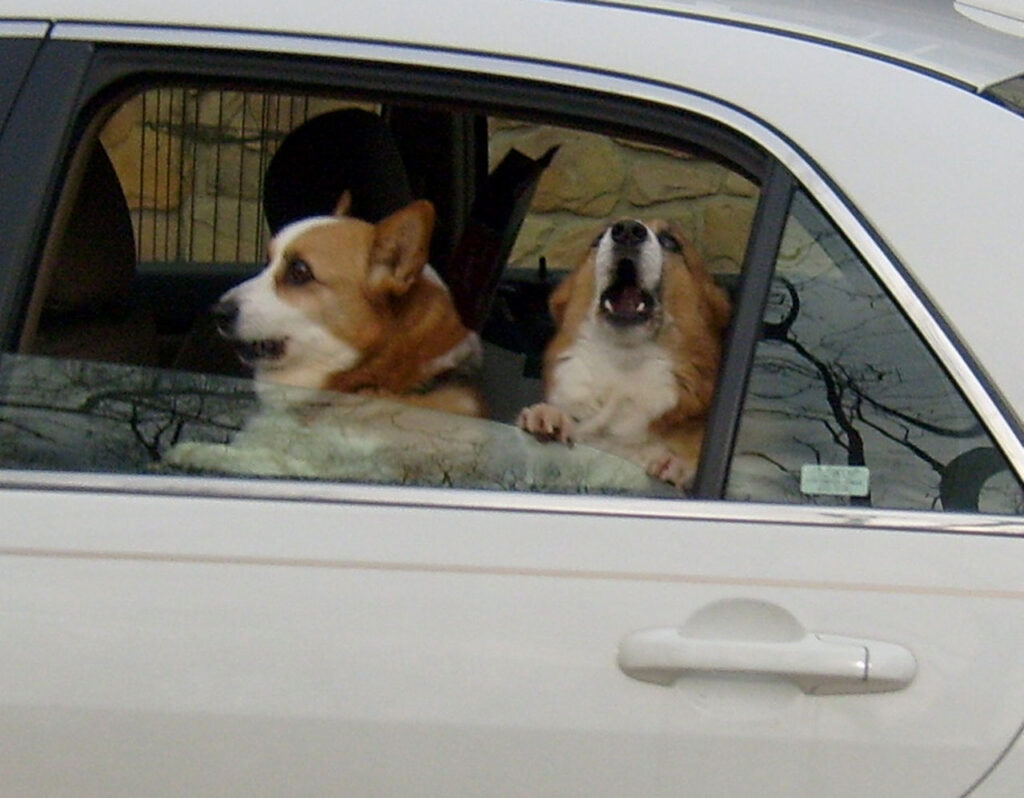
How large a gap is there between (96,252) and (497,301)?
23.7 inches

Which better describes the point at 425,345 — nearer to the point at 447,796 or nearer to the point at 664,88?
the point at 664,88

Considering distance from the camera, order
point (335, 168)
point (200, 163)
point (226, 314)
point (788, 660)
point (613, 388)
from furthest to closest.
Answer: point (200, 163) → point (335, 168) → point (226, 314) → point (613, 388) → point (788, 660)

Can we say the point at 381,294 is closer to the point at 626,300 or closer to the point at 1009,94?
the point at 626,300

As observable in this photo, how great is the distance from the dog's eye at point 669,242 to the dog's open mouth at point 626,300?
0.19 feet

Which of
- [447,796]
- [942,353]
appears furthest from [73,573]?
[942,353]

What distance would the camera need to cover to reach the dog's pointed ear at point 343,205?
8.67ft

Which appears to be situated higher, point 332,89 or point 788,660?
point 332,89

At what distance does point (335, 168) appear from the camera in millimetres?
2867

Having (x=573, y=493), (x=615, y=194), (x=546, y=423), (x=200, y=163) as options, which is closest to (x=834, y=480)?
(x=573, y=493)

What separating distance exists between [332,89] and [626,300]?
0.50 m

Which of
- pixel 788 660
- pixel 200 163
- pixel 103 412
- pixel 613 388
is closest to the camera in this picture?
pixel 788 660

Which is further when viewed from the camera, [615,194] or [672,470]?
[615,194]

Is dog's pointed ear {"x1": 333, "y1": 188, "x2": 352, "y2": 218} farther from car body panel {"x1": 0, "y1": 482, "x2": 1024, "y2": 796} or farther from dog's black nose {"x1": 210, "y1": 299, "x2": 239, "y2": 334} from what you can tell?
car body panel {"x1": 0, "y1": 482, "x2": 1024, "y2": 796}

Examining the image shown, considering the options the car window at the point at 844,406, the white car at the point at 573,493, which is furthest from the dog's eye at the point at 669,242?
the car window at the point at 844,406
